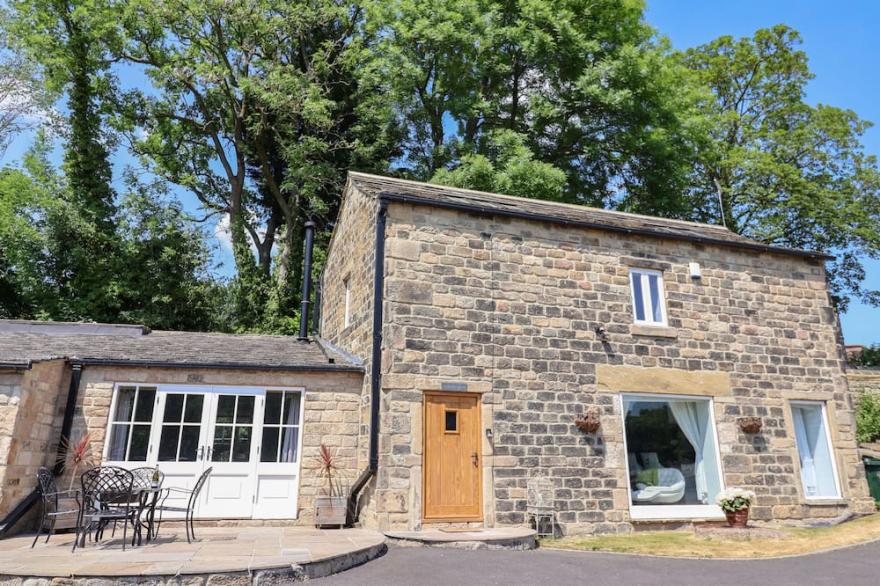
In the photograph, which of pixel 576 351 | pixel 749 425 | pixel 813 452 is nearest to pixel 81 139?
pixel 576 351

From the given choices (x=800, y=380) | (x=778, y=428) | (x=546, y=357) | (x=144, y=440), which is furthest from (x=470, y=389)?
(x=800, y=380)

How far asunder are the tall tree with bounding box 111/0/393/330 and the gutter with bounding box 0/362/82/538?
9455 mm

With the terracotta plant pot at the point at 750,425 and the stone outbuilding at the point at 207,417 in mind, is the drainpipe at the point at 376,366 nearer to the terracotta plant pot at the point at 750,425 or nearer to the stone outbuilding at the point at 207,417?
the stone outbuilding at the point at 207,417

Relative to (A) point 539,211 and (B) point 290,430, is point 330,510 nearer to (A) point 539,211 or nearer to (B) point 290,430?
(B) point 290,430

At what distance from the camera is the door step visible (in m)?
7.66

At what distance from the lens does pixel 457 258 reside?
9.84 m

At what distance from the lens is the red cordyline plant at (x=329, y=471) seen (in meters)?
9.47

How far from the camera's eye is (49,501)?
8.15 meters

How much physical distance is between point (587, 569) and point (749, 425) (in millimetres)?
5477

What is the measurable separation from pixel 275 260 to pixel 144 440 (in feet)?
46.3

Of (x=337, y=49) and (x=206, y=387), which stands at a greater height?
(x=337, y=49)

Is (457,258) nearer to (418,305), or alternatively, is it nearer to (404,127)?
(418,305)

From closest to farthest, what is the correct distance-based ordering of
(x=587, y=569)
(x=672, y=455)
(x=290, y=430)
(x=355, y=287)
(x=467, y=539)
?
(x=587, y=569), (x=467, y=539), (x=290, y=430), (x=672, y=455), (x=355, y=287)

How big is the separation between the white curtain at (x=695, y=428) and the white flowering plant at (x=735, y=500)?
3.90 feet
